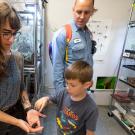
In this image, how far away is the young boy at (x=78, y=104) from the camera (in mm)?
984

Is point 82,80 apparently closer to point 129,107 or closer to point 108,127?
point 108,127

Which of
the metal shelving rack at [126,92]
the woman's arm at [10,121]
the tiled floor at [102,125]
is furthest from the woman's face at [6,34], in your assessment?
the metal shelving rack at [126,92]

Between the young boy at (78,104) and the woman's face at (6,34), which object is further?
the young boy at (78,104)

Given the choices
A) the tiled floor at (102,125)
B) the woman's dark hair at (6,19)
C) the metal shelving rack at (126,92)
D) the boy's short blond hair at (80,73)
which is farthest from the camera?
the metal shelving rack at (126,92)

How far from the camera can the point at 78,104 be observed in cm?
101

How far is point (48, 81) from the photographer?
9.25 ft

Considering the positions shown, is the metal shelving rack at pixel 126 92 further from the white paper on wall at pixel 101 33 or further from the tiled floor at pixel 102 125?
the white paper on wall at pixel 101 33

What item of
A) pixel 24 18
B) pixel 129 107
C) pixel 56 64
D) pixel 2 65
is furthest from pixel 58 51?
pixel 129 107

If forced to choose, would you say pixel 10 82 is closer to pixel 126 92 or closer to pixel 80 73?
pixel 80 73

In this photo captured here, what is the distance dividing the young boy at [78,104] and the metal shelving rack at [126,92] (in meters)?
1.40

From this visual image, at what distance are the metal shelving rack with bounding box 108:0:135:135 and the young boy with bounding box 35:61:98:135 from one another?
4.60 ft

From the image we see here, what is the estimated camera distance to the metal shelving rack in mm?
2386

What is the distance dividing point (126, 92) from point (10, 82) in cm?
240

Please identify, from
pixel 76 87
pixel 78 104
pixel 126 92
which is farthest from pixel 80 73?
pixel 126 92
